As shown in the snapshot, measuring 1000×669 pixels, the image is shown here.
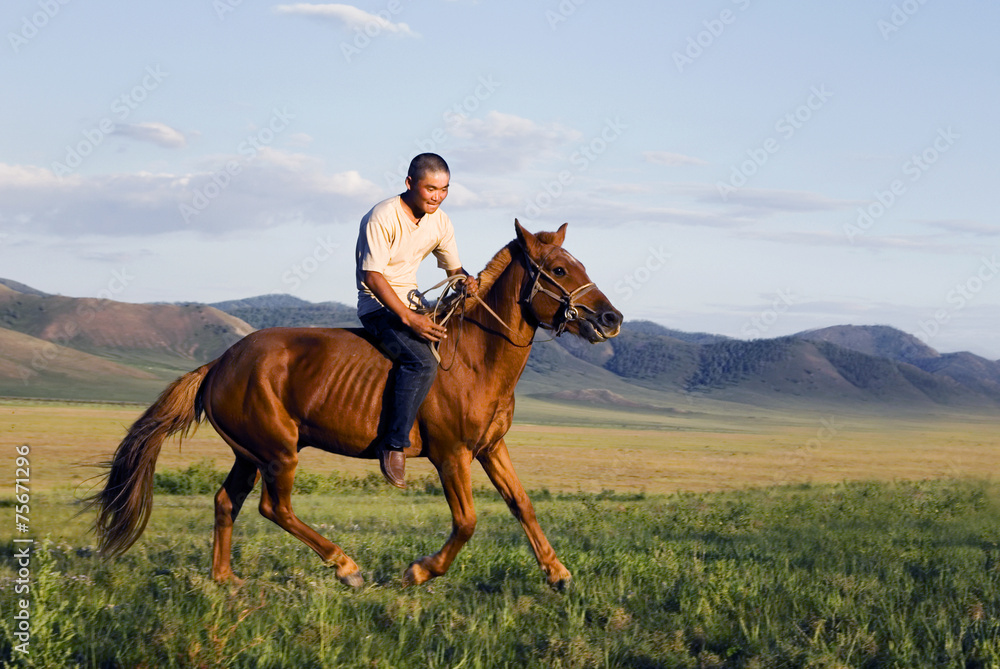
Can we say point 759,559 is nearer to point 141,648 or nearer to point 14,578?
point 141,648

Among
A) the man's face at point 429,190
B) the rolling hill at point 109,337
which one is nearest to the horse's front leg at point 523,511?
the man's face at point 429,190

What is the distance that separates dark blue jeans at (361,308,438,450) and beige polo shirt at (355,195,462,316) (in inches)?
11.4

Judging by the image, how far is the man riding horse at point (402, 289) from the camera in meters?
6.53

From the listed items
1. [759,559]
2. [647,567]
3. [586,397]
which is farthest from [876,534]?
[586,397]

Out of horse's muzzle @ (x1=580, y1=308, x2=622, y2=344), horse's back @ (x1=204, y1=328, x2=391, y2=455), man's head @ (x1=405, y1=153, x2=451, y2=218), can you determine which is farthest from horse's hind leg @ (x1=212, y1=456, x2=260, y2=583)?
horse's muzzle @ (x1=580, y1=308, x2=622, y2=344)

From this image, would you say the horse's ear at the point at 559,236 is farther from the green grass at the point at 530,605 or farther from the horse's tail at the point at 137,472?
the horse's tail at the point at 137,472

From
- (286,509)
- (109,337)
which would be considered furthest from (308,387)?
(109,337)

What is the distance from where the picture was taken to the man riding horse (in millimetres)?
6527

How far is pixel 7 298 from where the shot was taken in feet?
611

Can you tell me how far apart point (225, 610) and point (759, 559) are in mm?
4630

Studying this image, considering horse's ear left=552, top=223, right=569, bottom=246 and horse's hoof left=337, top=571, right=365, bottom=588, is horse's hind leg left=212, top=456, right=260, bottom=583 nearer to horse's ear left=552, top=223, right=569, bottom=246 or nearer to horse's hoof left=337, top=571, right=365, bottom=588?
horse's hoof left=337, top=571, right=365, bottom=588

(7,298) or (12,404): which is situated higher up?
(7,298)

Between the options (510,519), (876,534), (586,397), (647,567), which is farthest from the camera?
(586,397)

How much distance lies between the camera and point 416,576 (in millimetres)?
6551
